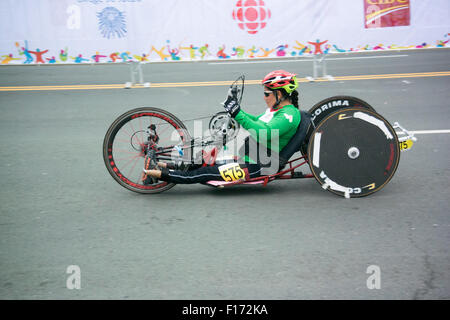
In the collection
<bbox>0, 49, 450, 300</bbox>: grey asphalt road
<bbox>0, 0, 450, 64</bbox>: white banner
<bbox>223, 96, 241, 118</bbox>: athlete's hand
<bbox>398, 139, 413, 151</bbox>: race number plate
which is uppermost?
<bbox>0, 0, 450, 64</bbox>: white banner

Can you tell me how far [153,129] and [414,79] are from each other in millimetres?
7459

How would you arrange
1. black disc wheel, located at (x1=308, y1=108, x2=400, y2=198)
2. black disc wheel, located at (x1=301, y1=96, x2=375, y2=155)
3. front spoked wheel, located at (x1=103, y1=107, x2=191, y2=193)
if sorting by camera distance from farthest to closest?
black disc wheel, located at (x1=301, y1=96, x2=375, y2=155), front spoked wheel, located at (x1=103, y1=107, x2=191, y2=193), black disc wheel, located at (x1=308, y1=108, x2=400, y2=198)

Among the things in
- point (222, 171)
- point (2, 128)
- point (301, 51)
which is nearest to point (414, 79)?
point (301, 51)

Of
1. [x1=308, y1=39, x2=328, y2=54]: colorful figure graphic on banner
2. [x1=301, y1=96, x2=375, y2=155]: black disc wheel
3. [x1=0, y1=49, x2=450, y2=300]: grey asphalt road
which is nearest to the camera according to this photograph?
[x1=0, y1=49, x2=450, y2=300]: grey asphalt road

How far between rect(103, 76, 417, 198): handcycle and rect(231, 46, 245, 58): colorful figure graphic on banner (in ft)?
31.8

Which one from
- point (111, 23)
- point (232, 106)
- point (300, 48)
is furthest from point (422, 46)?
point (232, 106)

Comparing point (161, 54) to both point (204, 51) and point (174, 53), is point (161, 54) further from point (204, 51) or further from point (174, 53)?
point (204, 51)

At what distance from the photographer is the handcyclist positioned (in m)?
4.96

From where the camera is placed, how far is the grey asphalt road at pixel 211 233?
141 inches

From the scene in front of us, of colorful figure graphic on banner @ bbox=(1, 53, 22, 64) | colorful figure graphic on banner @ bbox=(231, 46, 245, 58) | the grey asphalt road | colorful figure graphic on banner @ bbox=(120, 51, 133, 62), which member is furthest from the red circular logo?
the grey asphalt road

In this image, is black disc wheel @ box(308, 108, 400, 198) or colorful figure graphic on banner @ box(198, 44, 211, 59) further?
colorful figure graphic on banner @ box(198, 44, 211, 59)

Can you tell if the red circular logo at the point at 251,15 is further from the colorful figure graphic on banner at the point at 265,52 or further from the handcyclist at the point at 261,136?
the handcyclist at the point at 261,136

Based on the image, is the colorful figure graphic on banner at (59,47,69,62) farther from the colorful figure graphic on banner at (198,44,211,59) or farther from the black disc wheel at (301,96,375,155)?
the black disc wheel at (301,96,375,155)
